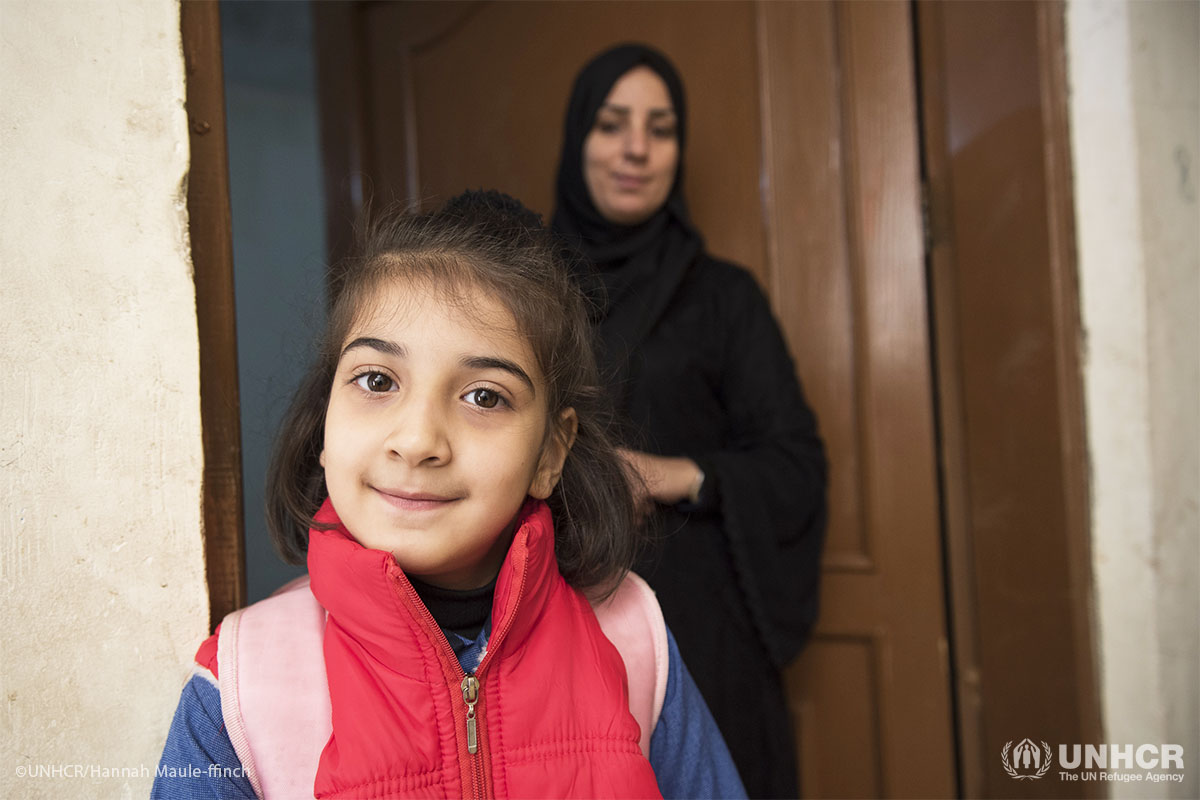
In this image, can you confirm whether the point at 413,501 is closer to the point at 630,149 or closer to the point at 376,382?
the point at 376,382

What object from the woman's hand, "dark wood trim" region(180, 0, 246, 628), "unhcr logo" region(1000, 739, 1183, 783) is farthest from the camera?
"unhcr logo" region(1000, 739, 1183, 783)

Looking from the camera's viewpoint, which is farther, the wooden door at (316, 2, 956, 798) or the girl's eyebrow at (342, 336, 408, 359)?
the wooden door at (316, 2, 956, 798)

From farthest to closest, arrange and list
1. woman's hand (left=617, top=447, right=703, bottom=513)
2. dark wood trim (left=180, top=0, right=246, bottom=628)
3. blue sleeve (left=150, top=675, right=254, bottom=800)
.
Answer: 1. woman's hand (left=617, top=447, right=703, bottom=513)
2. dark wood trim (left=180, top=0, right=246, bottom=628)
3. blue sleeve (left=150, top=675, right=254, bottom=800)

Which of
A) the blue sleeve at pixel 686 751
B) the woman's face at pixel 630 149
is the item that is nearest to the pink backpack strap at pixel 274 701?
the blue sleeve at pixel 686 751

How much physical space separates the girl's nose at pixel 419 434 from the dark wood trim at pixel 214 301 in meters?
0.24

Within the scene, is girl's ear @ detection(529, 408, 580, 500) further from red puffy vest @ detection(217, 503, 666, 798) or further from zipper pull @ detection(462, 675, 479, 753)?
zipper pull @ detection(462, 675, 479, 753)

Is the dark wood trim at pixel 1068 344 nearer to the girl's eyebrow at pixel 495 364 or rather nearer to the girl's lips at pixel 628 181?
the girl's lips at pixel 628 181

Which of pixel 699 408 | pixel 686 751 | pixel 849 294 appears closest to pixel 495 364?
pixel 686 751

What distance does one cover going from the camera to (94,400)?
746mm

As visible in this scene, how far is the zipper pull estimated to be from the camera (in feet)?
2.29

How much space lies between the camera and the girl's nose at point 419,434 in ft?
2.28

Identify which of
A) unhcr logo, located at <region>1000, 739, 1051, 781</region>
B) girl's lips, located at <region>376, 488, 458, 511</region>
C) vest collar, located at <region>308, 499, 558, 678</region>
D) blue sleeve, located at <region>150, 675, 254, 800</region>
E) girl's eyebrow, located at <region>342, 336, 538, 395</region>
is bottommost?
unhcr logo, located at <region>1000, 739, 1051, 781</region>

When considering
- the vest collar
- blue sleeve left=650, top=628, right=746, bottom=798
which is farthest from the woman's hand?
the vest collar

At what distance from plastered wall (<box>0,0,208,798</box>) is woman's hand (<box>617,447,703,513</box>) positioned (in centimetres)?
63
